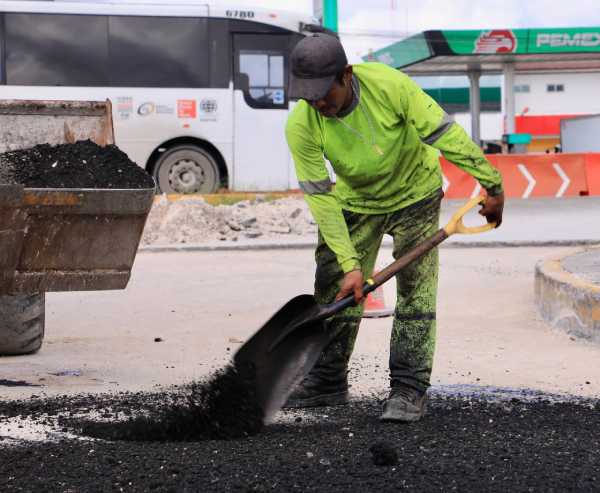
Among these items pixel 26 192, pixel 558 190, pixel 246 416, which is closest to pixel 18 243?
pixel 26 192

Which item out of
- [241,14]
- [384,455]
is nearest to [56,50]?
[241,14]

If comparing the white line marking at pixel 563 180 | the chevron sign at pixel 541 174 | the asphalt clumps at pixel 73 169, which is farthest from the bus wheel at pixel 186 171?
the asphalt clumps at pixel 73 169

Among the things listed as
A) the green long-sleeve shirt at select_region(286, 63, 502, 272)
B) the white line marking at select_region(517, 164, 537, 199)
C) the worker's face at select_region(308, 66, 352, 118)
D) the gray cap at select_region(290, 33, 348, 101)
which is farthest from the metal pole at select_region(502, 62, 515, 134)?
the gray cap at select_region(290, 33, 348, 101)

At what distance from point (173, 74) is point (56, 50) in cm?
203

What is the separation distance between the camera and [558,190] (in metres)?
16.3

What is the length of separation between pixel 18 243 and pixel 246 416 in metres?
1.27

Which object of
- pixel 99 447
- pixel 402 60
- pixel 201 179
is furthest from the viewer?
pixel 402 60

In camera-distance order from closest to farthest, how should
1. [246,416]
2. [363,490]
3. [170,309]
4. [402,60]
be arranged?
[363,490]
[246,416]
[170,309]
[402,60]

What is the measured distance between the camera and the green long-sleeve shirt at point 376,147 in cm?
426

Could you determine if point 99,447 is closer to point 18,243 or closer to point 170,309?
point 18,243

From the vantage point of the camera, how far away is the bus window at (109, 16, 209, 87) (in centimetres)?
1800

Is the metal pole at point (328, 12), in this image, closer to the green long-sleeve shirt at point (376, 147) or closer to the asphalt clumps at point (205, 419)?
the green long-sleeve shirt at point (376, 147)

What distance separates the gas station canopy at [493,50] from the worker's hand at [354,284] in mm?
25119

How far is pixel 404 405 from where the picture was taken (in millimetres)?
4562
